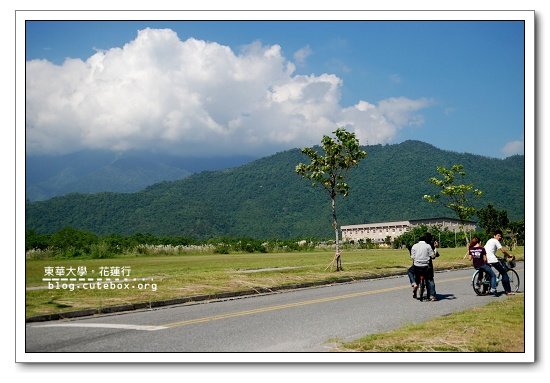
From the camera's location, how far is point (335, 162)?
1191 inches

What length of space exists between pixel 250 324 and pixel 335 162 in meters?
17.6

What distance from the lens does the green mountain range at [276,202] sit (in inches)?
4707

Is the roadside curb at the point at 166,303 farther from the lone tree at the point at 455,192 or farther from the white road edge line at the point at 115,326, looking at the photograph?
the lone tree at the point at 455,192

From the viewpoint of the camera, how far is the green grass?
1088 cm

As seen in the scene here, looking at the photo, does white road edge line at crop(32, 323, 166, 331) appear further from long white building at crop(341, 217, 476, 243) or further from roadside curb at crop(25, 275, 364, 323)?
long white building at crop(341, 217, 476, 243)

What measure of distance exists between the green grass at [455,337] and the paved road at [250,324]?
723 millimetres

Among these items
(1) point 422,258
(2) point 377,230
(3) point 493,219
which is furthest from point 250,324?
(2) point 377,230

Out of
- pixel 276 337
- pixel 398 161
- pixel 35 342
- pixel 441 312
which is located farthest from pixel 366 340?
pixel 398 161

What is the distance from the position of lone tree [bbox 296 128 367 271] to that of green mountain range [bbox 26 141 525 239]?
79083 millimetres

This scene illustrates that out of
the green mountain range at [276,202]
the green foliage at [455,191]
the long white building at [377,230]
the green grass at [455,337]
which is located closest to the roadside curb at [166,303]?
the green grass at [455,337]

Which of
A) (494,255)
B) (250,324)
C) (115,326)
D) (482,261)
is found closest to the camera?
(115,326)

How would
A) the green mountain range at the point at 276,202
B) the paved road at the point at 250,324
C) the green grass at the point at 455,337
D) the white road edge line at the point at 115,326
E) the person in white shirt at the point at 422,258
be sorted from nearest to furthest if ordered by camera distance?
the green grass at the point at 455,337
the paved road at the point at 250,324
the white road edge line at the point at 115,326
the person in white shirt at the point at 422,258
the green mountain range at the point at 276,202

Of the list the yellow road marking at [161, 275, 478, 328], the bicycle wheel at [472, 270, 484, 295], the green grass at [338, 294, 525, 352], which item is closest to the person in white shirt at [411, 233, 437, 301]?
the bicycle wheel at [472, 270, 484, 295]

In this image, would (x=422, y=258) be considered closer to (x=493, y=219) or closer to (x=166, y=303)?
(x=166, y=303)
